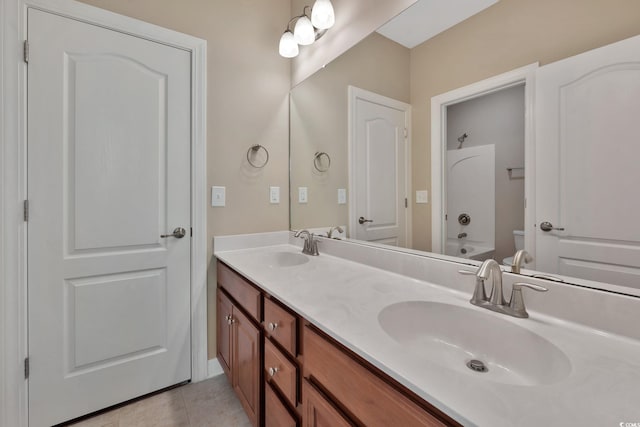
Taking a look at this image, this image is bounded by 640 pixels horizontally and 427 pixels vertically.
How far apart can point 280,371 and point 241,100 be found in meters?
1.61

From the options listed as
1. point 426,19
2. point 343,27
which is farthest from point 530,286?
point 343,27

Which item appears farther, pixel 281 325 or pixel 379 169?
pixel 379 169

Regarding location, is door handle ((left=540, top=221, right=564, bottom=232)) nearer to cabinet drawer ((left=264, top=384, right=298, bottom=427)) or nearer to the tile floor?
cabinet drawer ((left=264, top=384, right=298, bottom=427))

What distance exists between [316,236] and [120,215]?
1.10m

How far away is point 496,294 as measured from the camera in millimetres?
812

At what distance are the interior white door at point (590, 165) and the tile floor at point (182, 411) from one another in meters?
1.56

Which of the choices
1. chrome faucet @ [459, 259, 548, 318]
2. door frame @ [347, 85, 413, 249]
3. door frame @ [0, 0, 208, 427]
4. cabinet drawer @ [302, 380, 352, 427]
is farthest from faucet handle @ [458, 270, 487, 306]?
door frame @ [0, 0, 208, 427]

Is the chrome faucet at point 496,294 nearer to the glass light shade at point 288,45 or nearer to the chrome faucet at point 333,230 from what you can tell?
the chrome faucet at point 333,230

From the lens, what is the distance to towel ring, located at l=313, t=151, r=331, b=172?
5.81 ft

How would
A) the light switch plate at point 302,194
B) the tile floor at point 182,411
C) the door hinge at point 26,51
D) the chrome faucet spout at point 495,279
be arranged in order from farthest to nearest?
the light switch plate at point 302,194 → the tile floor at point 182,411 → the door hinge at point 26,51 → the chrome faucet spout at point 495,279

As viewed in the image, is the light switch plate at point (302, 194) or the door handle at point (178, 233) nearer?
the door handle at point (178, 233)

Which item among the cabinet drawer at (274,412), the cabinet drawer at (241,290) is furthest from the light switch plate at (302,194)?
the cabinet drawer at (274,412)

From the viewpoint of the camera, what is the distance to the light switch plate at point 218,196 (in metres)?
1.72

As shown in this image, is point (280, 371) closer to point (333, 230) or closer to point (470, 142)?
point (333, 230)
